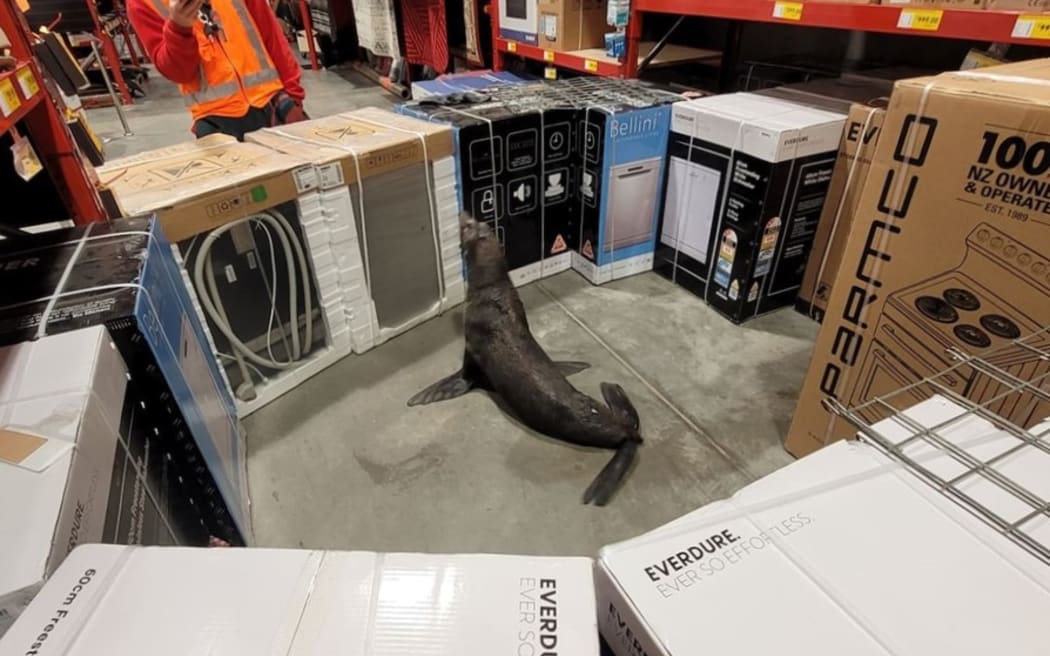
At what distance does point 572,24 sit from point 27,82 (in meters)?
2.52

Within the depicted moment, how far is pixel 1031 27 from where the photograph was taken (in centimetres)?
144

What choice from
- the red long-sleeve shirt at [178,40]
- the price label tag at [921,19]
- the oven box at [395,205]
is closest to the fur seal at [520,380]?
the oven box at [395,205]

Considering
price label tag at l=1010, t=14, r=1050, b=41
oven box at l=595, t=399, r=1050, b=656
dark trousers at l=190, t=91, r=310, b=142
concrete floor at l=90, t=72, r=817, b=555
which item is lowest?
concrete floor at l=90, t=72, r=817, b=555

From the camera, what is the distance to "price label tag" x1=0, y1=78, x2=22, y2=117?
1.11m

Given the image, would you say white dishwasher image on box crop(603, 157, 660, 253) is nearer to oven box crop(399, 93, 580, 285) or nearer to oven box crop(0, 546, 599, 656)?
oven box crop(399, 93, 580, 285)

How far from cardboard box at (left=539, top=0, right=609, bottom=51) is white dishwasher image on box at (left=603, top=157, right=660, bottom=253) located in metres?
1.09

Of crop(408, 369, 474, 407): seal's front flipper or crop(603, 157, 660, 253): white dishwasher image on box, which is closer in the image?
crop(408, 369, 474, 407): seal's front flipper

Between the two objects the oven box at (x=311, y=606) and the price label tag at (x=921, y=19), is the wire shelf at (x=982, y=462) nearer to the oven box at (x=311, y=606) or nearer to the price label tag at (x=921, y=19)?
the oven box at (x=311, y=606)

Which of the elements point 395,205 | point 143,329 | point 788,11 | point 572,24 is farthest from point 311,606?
point 572,24

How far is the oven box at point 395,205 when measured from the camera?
1.96 metres

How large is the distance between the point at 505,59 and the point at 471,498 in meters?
3.26

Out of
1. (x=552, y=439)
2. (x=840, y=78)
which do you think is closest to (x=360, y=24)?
(x=840, y=78)

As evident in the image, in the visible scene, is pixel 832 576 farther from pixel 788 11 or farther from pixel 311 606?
pixel 788 11

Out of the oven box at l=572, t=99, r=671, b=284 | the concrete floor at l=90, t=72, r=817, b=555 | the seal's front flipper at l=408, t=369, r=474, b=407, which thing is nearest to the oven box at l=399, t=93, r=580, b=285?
the oven box at l=572, t=99, r=671, b=284
